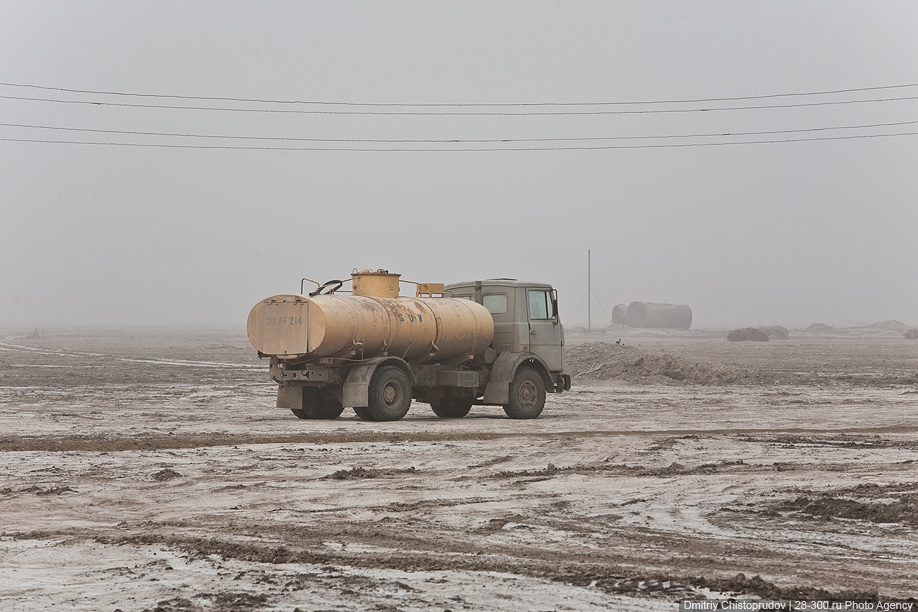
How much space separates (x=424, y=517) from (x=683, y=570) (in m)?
3.17

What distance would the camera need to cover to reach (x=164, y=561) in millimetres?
8477

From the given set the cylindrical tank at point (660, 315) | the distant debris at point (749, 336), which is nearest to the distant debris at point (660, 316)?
the cylindrical tank at point (660, 315)

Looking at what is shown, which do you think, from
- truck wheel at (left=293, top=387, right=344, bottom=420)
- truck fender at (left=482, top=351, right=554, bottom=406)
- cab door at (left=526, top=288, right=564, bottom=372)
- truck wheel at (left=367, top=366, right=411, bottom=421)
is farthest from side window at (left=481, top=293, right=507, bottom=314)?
truck wheel at (left=293, top=387, right=344, bottom=420)

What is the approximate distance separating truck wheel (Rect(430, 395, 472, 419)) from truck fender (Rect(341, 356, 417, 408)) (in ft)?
9.21

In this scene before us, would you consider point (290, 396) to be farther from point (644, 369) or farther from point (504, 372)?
point (644, 369)

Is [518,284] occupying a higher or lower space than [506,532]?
higher

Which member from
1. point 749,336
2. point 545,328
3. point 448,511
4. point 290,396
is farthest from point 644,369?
point 749,336

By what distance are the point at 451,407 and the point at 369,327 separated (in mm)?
3961

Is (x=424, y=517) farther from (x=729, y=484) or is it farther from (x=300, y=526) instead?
(x=729, y=484)

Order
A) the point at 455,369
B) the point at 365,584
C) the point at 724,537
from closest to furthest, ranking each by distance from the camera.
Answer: the point at 365,584, the point at 724,537, the point at 455,369

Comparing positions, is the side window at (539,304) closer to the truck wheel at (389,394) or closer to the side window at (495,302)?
the side window at (495,302)

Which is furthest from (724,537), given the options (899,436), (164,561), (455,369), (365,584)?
(455,369)

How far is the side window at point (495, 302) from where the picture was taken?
2361 centimetres

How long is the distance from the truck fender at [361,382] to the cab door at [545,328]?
3445 mm
